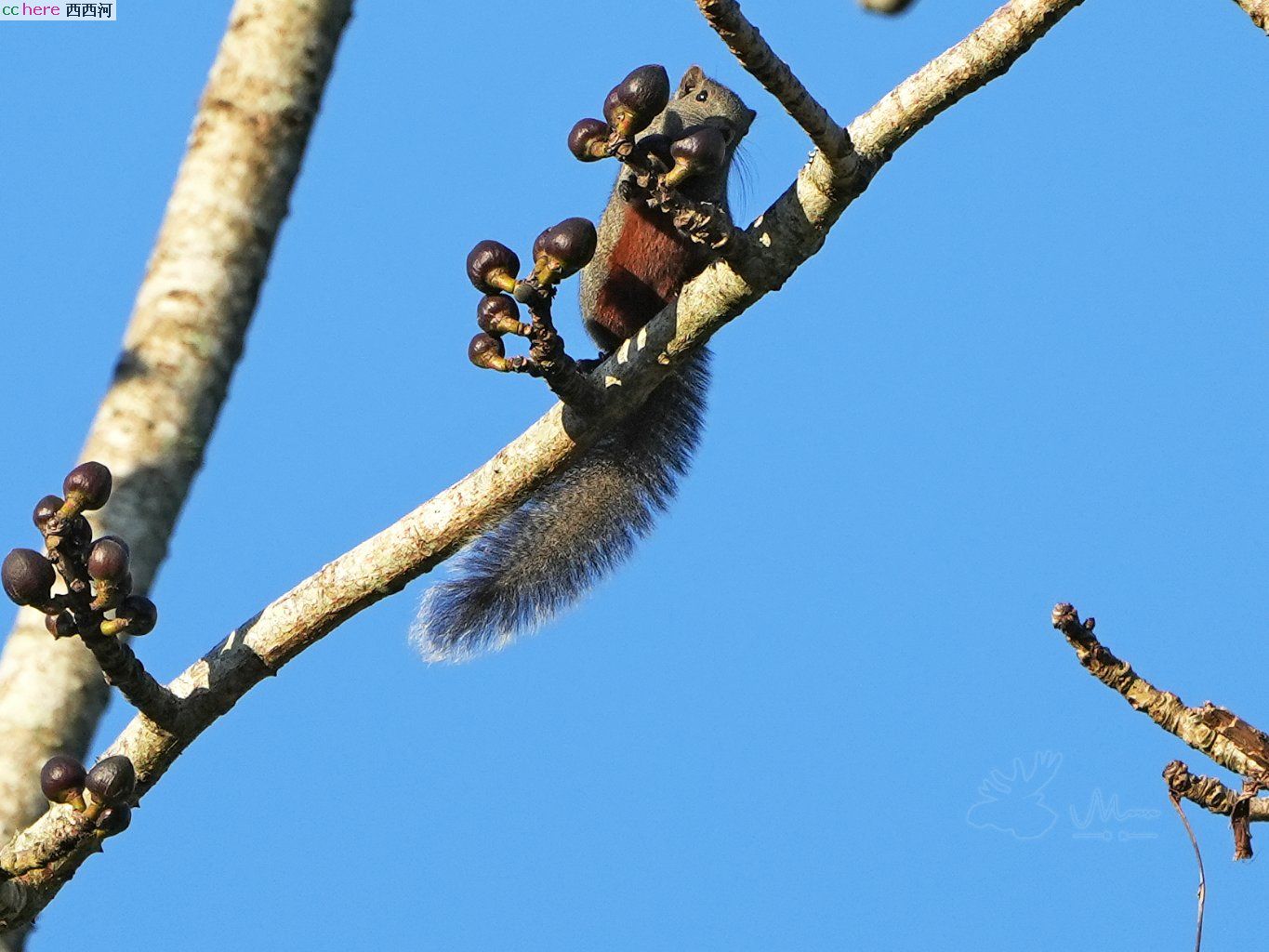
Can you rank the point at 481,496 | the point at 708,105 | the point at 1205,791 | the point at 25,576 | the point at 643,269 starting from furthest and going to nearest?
the point at 708,105, the point at 643,269, the point at 481,496, the point at 25,576, the point at 1205,791

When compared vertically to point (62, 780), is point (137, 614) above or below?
above

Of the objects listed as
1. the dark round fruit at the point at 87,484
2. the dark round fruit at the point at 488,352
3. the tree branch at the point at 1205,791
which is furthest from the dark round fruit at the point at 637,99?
the tree branch at the point at 1205,791

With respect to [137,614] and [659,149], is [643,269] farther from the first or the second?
[137,614]

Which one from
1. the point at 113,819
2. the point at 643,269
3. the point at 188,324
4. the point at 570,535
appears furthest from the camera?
the point at 570,535

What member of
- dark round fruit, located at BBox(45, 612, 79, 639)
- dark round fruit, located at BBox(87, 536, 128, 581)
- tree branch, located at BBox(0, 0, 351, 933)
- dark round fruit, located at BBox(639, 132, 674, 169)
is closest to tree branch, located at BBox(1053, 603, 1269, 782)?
dark round fruit, located at BBox(639, 132, 674, 169)

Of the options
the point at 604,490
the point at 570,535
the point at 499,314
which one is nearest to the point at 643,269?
the point at 604,490

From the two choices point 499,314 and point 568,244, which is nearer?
point 568,244
